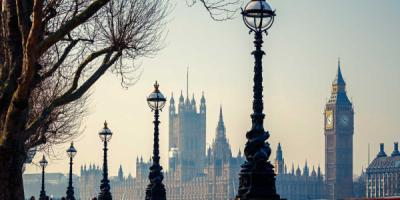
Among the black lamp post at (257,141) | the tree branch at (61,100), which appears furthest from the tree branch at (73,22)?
the tree branch at (61,100)

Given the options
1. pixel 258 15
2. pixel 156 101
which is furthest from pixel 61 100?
pixel 156 101

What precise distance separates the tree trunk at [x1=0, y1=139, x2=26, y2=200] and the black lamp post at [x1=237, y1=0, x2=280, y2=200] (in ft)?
12.9

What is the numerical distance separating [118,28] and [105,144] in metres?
13.9

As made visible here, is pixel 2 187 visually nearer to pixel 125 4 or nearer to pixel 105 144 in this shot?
pixel 125 4

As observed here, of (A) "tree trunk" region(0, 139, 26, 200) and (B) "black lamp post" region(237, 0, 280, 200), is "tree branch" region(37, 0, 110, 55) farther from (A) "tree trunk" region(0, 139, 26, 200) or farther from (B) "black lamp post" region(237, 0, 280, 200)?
(B) "black lamp post" region(237, 0, 280, 200)

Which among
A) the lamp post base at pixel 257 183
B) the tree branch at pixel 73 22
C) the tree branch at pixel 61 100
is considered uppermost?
the tree branch at pixel 73 22

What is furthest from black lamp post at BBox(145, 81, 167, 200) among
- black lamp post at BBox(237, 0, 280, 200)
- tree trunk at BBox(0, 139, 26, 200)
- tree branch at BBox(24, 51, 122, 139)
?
black lamp post at BBox(237, 0, 280, 200)

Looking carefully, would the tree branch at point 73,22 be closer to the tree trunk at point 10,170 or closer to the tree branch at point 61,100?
the tree trunk at point 10,170

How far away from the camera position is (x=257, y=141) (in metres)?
18.4

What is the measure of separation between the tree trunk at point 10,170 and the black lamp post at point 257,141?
3.93 meters

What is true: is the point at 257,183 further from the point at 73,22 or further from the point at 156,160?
the point at 156,160

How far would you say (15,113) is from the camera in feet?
62.2

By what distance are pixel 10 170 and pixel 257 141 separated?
4.27m

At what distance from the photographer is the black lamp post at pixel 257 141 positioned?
59.2ft
